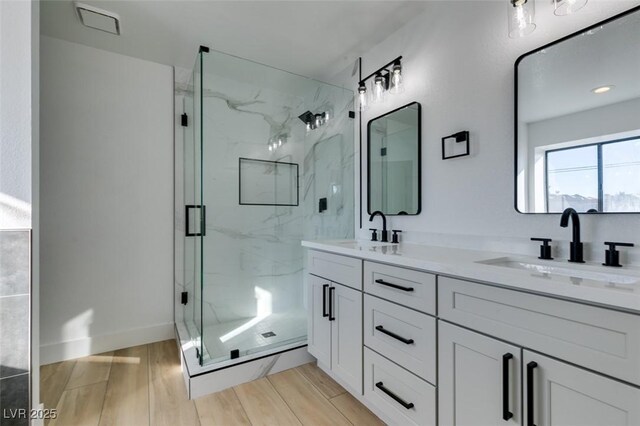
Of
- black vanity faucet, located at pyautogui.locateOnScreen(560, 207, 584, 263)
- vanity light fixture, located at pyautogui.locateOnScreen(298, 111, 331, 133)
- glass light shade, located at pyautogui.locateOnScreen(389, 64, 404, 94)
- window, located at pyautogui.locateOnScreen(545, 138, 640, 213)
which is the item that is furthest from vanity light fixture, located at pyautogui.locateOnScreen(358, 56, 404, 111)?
black vanity faucet, located at pyautogui.locateOnScreen(560, 207, 584, 263)

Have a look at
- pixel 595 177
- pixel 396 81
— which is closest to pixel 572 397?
pixel 595 177

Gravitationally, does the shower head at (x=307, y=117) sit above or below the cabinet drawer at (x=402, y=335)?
above

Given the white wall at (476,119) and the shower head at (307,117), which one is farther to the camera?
the shower head at (307,117)

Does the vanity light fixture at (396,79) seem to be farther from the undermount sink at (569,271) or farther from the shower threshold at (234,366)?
the shower threshold at (234,366)

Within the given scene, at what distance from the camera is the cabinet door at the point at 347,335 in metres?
1.60

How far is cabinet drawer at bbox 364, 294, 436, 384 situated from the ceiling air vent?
2.45 meters

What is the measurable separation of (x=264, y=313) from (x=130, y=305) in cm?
112

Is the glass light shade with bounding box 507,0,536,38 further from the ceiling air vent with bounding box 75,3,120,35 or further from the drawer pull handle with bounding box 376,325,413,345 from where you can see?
the ceiling air vent with bounding box 75,3,120,35

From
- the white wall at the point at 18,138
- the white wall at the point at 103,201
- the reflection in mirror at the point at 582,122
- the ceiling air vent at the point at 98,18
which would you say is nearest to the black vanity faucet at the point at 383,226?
the reflection in mirror at the point at 582,122

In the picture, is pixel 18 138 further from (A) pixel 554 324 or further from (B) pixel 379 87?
(A) pixel 554 324

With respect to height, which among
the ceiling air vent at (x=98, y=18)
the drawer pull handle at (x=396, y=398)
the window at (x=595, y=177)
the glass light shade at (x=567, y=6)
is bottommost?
the drawer pull handle at (x=396, y=398)

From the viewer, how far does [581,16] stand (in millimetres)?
1216

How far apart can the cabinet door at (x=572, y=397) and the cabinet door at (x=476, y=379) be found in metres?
0.05

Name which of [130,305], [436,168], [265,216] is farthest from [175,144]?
[436,168]
